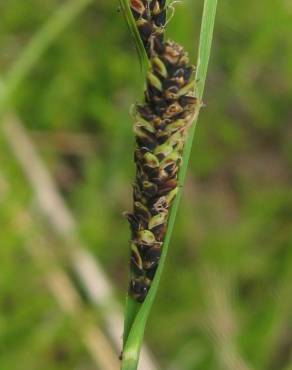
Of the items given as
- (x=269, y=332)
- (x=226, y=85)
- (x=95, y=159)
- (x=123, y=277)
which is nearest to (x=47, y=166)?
(x=95, y=159)

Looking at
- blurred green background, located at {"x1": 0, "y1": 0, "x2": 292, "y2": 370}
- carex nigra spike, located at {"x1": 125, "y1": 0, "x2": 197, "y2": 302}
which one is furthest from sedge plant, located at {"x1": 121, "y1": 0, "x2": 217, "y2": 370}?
blurred green background, located at {"x1": 0, "y1": 0, "x2": 292, "y2": 370}

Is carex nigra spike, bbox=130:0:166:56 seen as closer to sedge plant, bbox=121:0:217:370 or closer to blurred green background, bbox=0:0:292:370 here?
sedge plant, bbox=121:0:217:370

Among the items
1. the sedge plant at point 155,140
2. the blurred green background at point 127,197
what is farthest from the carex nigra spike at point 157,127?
the blurred green background at point 127,197

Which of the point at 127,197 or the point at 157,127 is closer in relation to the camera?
the point at 157,127

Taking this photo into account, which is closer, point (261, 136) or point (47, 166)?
point (47, 166)

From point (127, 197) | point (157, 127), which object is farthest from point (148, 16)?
point (127, 197)

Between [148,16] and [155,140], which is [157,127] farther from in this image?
[148,16]

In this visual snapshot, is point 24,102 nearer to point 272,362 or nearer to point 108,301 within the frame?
point 108,301

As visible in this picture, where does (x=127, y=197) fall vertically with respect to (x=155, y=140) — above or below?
below
